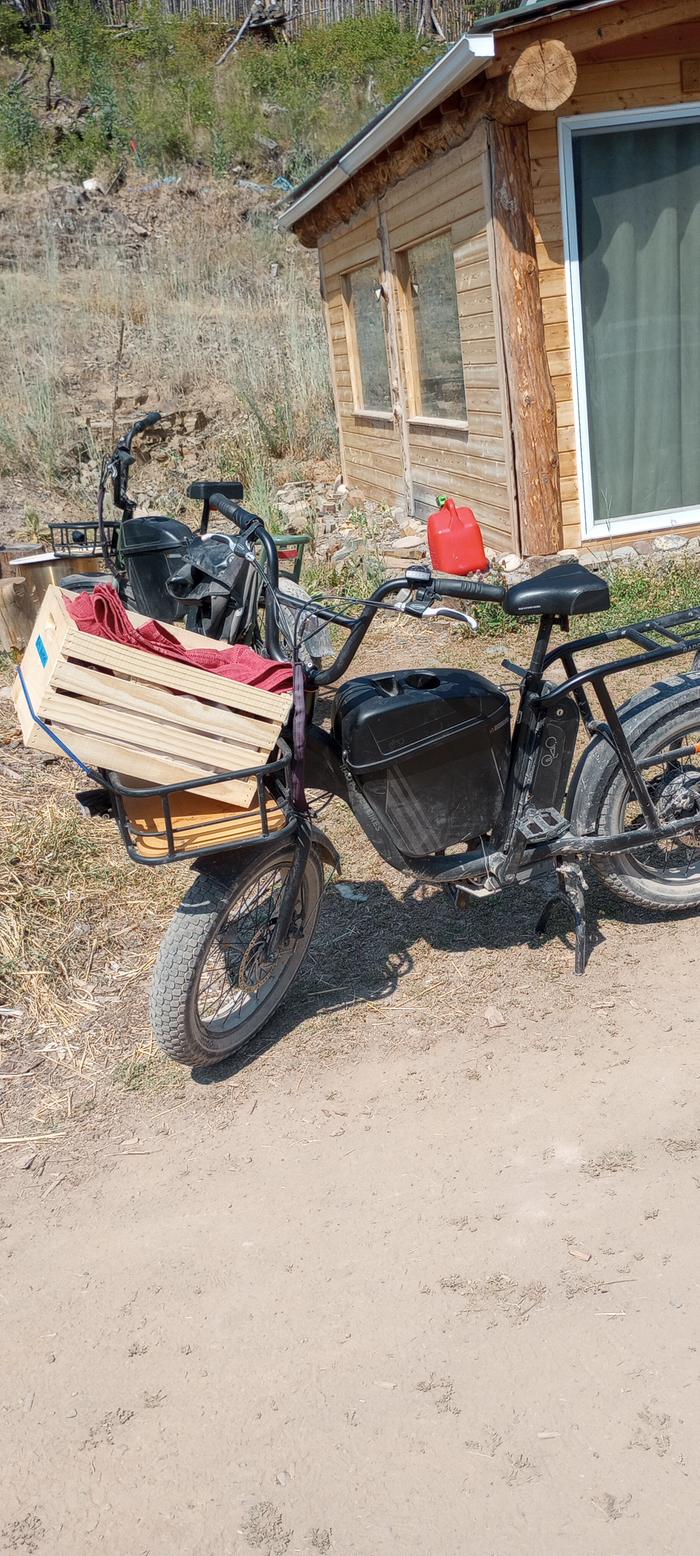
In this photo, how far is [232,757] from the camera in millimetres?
2639

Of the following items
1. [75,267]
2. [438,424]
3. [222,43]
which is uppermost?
[222,43]

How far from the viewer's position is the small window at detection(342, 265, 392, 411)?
10.2 meters

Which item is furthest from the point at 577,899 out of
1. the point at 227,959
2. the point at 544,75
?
the point at 544,75

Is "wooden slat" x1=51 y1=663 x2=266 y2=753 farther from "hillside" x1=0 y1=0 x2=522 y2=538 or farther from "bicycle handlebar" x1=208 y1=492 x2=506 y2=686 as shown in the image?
"hillside" x1=0 y1=0 x2=522 y2=538

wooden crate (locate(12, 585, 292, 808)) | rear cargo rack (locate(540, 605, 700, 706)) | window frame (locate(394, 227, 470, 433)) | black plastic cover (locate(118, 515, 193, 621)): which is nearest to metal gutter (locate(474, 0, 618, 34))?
window frame (locate(394, 227, 470, 433))

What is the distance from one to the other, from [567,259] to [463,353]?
1.08m

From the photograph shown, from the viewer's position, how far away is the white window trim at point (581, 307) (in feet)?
22.3

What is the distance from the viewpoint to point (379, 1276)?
2.36 metres

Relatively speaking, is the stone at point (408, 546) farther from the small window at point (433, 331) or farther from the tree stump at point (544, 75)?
the tree stump at point (544, 75)

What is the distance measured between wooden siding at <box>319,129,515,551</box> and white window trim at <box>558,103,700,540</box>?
47 centimetres

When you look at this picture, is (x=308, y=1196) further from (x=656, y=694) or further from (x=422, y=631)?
(x=422, y=631)

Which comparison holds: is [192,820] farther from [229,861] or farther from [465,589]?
[465,589]

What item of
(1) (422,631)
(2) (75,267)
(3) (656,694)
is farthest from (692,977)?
(2) (75,267)

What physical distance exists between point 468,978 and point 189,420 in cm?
1077
